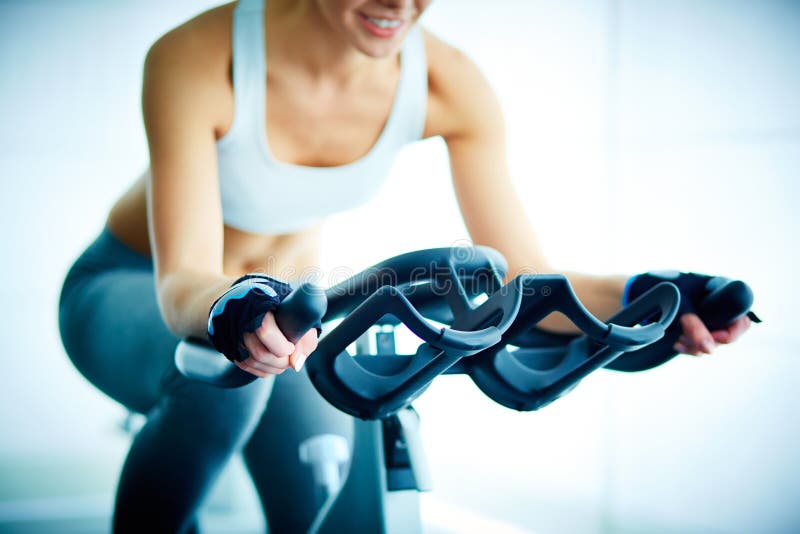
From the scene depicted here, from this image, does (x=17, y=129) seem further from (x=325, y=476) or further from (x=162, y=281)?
(x=325, y=476)

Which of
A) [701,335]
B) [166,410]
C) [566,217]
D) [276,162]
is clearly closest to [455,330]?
[701,335]

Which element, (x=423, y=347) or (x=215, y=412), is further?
(x=215, y=412)

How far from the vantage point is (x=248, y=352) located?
0.44 meters

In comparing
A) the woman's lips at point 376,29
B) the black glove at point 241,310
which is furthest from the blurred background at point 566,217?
the black glove at point 241,310

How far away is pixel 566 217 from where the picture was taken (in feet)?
5.55

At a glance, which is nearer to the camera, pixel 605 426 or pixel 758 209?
pixel 758 209

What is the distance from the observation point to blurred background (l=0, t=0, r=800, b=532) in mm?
1584

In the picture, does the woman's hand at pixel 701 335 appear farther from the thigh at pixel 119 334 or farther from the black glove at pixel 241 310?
the thigh at pixel 119 334

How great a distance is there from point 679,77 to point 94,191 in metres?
1.46

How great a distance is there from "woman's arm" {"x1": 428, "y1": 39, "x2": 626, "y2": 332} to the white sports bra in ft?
0.11

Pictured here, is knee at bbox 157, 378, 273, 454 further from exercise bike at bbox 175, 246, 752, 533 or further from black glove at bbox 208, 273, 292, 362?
black glove at bbox 208, 273, 292, 362

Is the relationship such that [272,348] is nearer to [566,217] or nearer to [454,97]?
[454,97]

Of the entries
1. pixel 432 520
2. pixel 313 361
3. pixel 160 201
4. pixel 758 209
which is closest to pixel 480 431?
pixel 432 520

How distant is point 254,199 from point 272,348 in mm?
568
